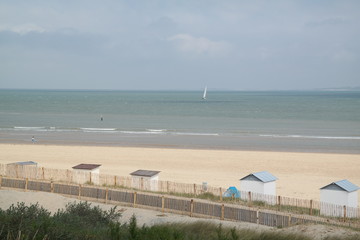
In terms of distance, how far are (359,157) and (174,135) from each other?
27.9m

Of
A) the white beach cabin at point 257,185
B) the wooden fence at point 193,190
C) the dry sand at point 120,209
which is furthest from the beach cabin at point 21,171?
the white beach cabin at point 257,185

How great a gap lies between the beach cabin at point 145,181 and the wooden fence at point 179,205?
7.57 feet

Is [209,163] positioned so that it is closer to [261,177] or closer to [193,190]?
[193,190]

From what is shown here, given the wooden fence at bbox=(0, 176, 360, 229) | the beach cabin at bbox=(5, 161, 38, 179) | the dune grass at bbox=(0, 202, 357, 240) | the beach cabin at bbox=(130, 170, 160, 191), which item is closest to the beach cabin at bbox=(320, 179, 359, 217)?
the wooden fence at bbox=(0, 176, 360, 229)

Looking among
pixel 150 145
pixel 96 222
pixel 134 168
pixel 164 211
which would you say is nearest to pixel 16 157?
pixel 134 168

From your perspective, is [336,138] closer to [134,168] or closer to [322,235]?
[134,168]

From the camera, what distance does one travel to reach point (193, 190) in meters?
25.0

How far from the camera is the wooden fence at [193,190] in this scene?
71.6ft

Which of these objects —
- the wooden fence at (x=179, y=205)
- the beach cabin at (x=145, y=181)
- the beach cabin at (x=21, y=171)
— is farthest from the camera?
the beach cabin at (x=21, y=171)

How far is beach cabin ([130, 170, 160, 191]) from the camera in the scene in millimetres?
26078

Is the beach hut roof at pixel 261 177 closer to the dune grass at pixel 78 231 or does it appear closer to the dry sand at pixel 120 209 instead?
the dry sand at pixel 120 209

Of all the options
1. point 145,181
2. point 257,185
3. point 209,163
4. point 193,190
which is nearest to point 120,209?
point 193,190

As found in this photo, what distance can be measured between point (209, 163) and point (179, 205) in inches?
801

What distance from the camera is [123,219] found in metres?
19.5
